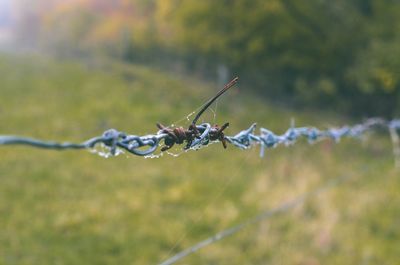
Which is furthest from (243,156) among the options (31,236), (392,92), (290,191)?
(392,92)

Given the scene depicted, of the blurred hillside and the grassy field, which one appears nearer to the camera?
the grassy field

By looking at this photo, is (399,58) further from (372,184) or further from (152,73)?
(152,73)

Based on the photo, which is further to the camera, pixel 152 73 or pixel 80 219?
pixel 152 73

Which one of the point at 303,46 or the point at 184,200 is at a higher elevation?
the point at 303,46

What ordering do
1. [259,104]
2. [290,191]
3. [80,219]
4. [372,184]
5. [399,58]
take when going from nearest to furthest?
[80,219] → [290,191] → [372,184] → [399,58] → [259,104]

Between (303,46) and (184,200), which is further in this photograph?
(303,46)

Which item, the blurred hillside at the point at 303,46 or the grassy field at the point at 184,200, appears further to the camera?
the blurred hillside at the point at 303,46

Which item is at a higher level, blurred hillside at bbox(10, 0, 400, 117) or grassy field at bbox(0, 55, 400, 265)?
blurred hillside at bbox(10, 0, 400, 117)

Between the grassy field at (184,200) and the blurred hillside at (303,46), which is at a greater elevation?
the blurred hillside at (303,46)
